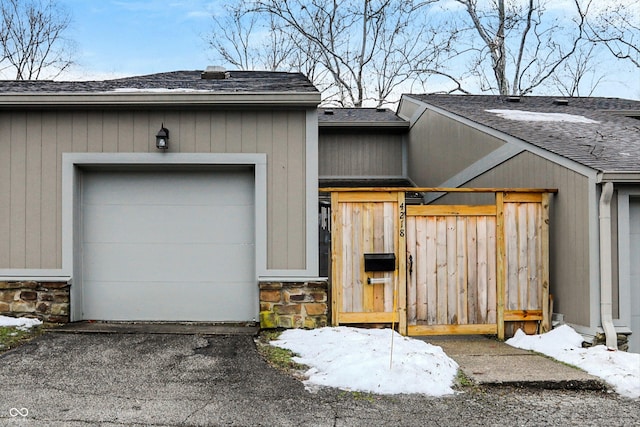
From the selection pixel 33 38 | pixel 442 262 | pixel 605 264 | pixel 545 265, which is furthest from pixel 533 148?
pixel 33 38

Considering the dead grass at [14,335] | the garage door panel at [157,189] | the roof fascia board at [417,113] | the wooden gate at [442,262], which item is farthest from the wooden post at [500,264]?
the dead grass at [14,335]

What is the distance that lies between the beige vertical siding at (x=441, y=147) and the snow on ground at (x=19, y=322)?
6.80m

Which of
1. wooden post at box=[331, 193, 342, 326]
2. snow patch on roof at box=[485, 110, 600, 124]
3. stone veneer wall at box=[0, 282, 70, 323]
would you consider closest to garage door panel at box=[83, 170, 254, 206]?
stone veneer wall at box=[0, 282, 70, 323]

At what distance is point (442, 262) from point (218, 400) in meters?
3.32

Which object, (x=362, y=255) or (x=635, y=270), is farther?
(x=362, y=255)

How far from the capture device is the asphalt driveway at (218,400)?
11.4ft

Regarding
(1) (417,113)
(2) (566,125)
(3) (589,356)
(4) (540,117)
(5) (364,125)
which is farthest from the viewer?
(5) (364,125)

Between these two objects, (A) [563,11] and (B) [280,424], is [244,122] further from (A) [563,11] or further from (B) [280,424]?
(A) [563,11]

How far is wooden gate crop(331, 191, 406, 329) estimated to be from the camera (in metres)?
5.94

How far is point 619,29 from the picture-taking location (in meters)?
17.1

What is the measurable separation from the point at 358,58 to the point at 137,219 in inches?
645

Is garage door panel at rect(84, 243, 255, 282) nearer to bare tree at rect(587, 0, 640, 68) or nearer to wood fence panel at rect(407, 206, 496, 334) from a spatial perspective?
wood fence panel at rect(407, 206, 496, 334)

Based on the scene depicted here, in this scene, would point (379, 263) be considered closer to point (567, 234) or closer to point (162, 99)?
point (567, 234)

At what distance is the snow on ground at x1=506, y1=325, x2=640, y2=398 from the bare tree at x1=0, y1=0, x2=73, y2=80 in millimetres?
21817
